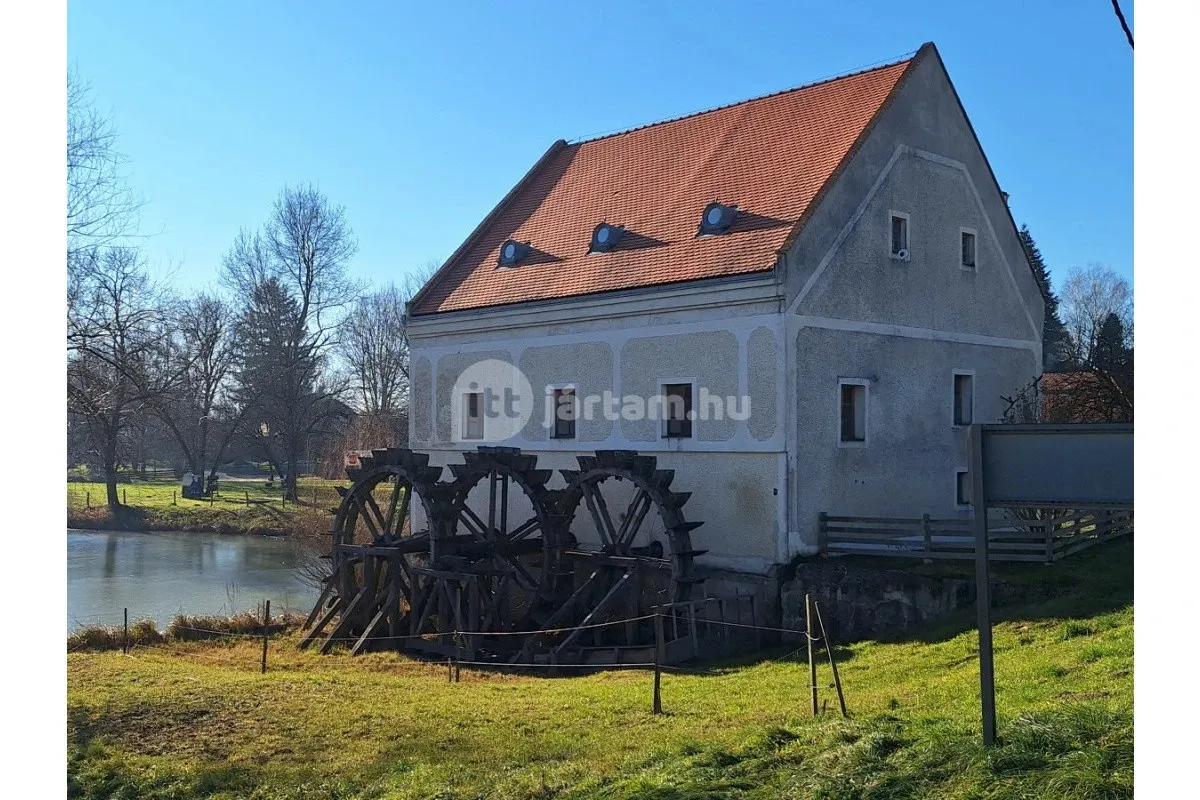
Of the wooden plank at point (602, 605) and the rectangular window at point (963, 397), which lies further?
the rectangular window at point (963, 397)

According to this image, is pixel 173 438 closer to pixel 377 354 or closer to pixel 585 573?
pixel 377 354

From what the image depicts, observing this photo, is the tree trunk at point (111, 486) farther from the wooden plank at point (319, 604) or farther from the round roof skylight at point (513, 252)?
the round roof skylight at point (513, 252)

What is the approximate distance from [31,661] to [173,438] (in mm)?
42825

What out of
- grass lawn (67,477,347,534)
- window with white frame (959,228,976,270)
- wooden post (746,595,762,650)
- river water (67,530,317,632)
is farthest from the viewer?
grass lawn (67,477,347,534)

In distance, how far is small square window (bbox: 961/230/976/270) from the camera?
18.2 m

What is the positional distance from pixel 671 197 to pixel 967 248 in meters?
5.29

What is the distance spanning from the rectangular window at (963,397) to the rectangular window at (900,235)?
2540mm

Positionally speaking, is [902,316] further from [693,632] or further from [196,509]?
[196,509]

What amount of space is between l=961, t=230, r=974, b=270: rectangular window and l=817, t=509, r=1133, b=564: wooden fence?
463cm

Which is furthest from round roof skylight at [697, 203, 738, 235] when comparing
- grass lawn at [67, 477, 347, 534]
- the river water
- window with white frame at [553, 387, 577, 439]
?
grass lawn at [67, 477, 347, 534]

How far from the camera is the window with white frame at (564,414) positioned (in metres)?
17.9

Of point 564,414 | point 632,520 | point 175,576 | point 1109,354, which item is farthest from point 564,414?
point 175,576

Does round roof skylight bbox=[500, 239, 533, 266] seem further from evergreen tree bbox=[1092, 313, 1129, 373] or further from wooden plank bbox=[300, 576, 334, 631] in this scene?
evergreen tree bbox=[1092, 313, 1129, 373]

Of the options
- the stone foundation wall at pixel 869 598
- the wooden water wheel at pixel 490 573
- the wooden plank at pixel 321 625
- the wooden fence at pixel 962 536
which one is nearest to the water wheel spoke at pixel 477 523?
the wooden water wheel at pixel 490 573
